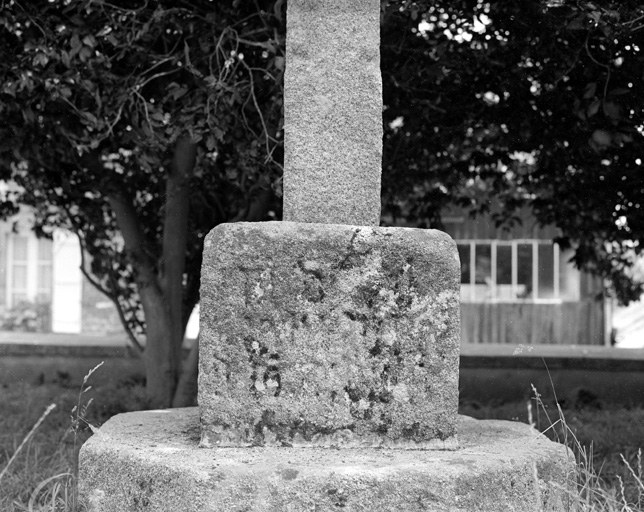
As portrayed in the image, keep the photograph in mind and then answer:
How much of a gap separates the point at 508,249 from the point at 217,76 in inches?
420

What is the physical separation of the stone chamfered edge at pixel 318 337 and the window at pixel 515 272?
11.8 metres

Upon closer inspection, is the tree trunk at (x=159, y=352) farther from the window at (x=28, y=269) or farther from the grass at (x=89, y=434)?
the window at (x=28, y=269)

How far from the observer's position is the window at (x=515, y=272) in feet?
46.0

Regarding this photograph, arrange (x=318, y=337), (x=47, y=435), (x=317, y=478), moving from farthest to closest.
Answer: (x=47, y=435), (x=318, y=337), (x=317, y=478)

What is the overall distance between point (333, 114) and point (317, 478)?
3.85 feet

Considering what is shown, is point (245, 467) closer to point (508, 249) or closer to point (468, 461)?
point (468, 461)

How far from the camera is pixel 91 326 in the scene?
48.5ft

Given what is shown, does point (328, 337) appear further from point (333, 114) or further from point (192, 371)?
point (192, 371)

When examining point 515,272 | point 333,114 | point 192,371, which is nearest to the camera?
point 333,114

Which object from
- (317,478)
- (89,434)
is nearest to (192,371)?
(89,434)

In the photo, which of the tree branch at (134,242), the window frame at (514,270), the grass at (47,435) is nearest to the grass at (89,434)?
the grass at (47,435)

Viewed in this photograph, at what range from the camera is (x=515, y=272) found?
46.5ft

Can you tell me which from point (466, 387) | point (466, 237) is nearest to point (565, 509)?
point (466, 387)

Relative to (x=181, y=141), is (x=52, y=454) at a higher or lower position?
lower
